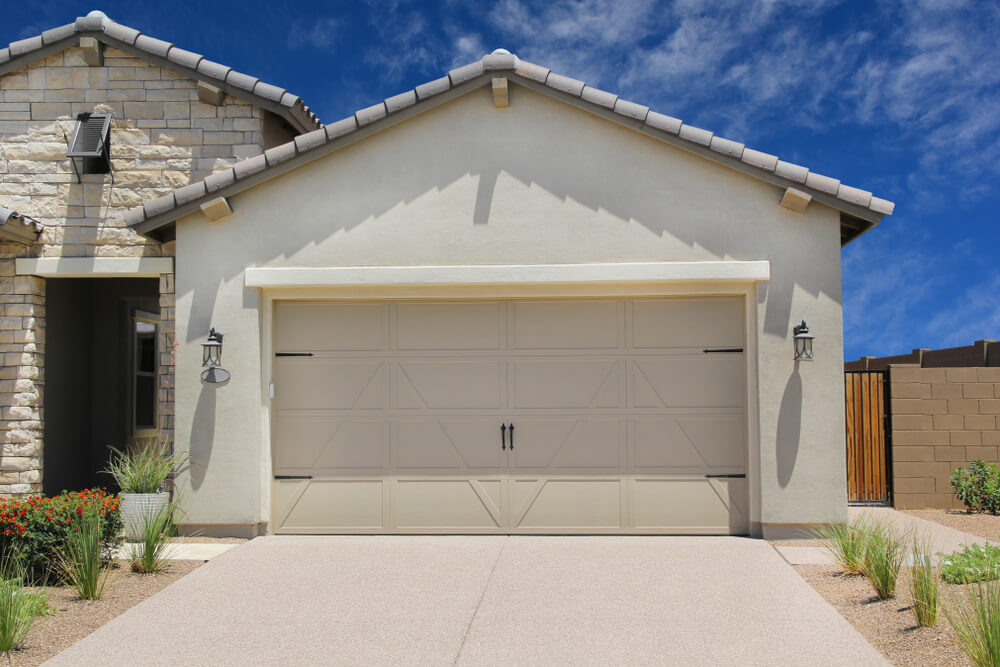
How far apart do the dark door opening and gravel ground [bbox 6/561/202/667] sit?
405 centimetres

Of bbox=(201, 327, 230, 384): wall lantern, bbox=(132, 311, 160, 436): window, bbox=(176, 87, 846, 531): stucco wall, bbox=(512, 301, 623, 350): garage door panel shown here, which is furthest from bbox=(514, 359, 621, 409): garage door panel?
bbox=(132, 311, 160, 436): window

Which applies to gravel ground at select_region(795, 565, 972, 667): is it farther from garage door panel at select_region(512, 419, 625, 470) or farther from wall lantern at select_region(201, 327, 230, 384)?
wall lantern at select_region(201, 327, 230, 384)

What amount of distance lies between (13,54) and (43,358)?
12.6 ft

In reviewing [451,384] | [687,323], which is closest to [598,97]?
[687,323]

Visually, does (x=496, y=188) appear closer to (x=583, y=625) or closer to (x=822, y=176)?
(x=822, y=176)

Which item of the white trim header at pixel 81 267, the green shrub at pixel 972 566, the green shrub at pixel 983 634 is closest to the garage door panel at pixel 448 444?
the white trim header at pixel 81 267

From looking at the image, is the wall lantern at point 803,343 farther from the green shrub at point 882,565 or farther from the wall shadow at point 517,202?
the green shrub at point 882,565

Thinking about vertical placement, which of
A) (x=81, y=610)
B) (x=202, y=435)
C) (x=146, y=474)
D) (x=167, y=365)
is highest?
(x=167, y=365)

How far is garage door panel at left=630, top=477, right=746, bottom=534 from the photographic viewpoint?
9.02 metres

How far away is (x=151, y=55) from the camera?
1059cm

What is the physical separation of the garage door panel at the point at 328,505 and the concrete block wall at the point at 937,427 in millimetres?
6554

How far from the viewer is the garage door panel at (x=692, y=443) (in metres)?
9.05

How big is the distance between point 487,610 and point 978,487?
726 centimetres

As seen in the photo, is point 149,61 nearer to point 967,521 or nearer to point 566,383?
point 566,383
